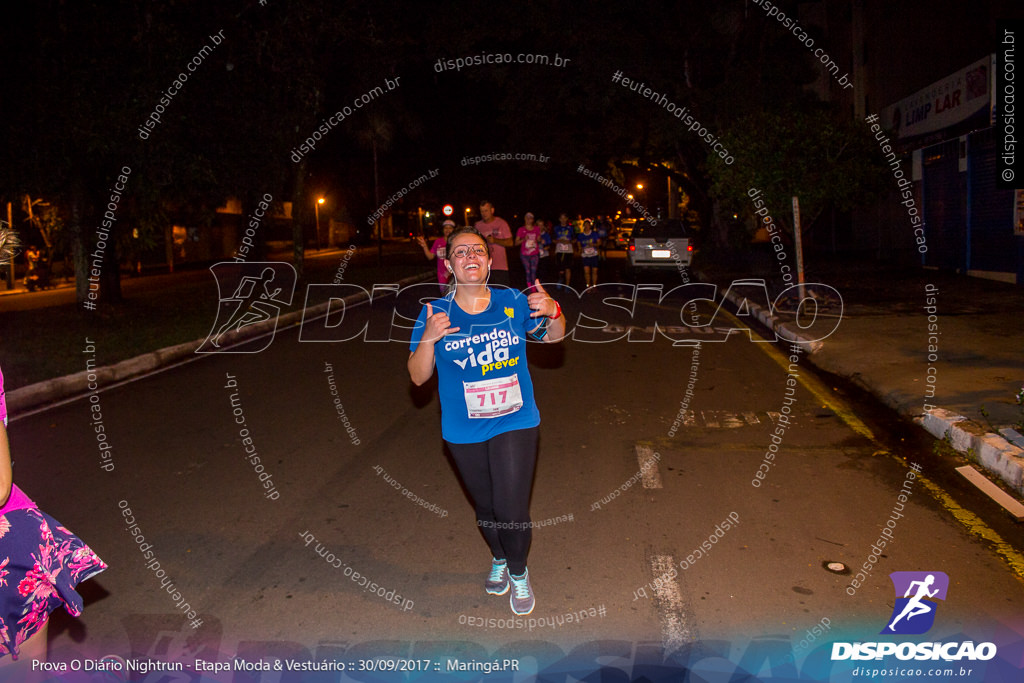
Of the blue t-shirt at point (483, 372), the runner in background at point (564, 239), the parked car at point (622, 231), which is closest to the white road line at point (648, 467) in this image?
the blue t-shirt at point (483, 372)

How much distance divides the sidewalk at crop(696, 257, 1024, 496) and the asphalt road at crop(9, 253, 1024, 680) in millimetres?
673

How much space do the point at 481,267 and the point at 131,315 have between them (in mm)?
15505

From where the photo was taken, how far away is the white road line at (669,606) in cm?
391

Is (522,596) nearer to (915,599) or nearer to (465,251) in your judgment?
(465,251)

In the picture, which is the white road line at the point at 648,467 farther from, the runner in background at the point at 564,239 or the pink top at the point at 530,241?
the runner in background at the point at 564,239

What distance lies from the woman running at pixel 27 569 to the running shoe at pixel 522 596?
2129mm

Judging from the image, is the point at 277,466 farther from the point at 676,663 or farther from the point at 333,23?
the point at 333,23

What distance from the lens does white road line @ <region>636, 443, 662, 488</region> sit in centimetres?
628

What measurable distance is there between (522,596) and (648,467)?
2.62 meters

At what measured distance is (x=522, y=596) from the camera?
14.0 feet

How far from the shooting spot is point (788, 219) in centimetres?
1898

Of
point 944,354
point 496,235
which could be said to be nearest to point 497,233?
point 496,235

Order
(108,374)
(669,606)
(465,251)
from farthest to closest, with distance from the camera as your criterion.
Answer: (108,374)
(669,606)
(465,251)

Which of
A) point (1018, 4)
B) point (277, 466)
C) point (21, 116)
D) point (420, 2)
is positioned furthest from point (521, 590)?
point (1018, 4)
